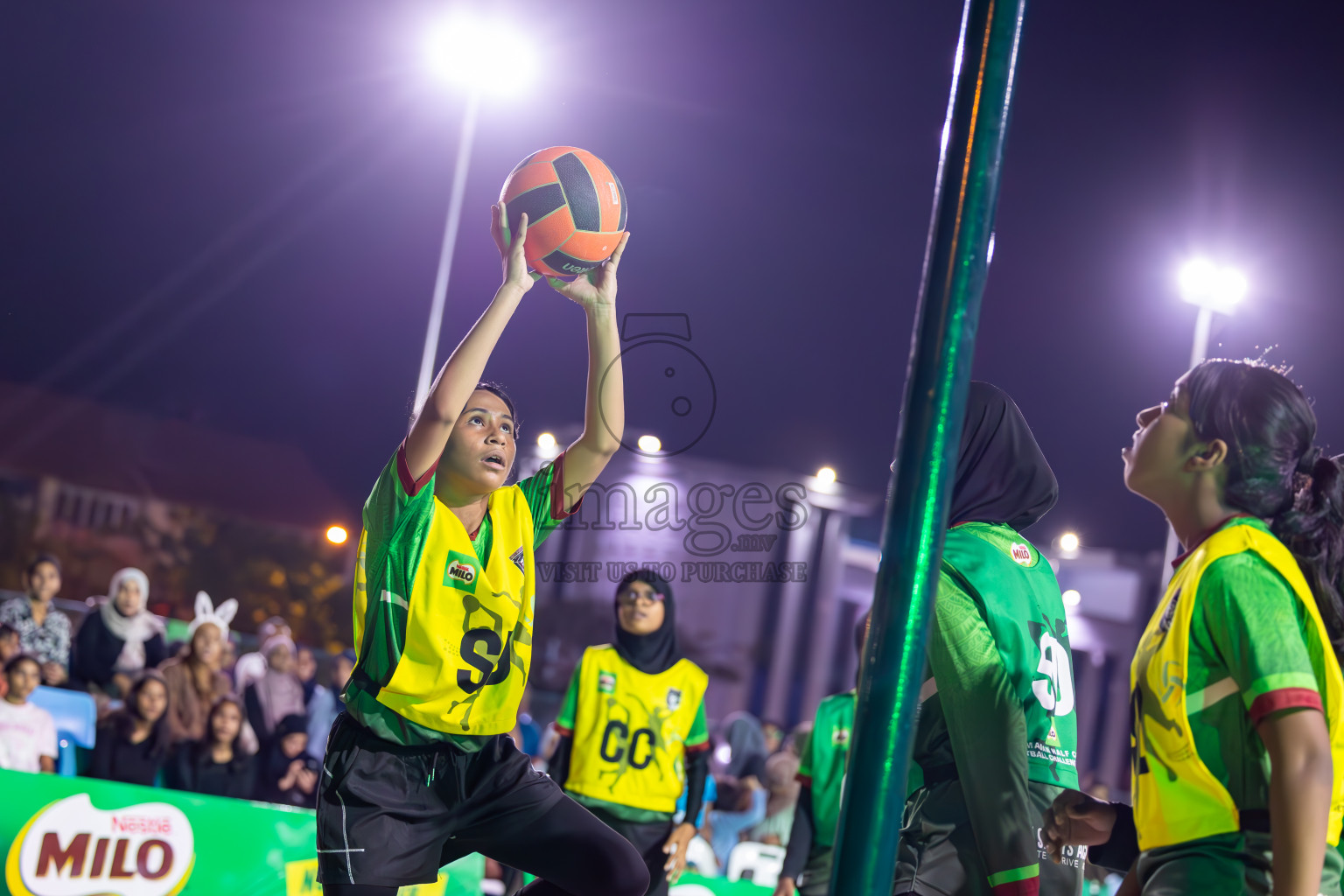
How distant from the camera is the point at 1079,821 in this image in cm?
223

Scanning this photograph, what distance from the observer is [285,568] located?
12.5m

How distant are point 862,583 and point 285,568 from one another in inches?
340

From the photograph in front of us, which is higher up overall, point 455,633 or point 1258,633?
point 1258,633

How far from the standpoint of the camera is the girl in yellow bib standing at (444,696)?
2.88 meters

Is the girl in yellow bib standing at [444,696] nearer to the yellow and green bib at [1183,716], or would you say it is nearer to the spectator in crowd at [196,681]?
the yellow and green bib at [1183,716]

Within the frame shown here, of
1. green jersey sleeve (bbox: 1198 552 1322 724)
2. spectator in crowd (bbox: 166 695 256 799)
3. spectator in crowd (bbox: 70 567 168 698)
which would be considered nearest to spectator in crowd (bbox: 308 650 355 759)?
spectator in crowd (bbox: 166 695 256 799)

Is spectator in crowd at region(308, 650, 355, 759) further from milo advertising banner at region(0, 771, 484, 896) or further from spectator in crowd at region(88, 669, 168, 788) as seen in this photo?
milo advertising banner at region(0, 771, 484, 896)

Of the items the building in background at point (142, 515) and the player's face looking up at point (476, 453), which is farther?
the building in background at point (142, 515)

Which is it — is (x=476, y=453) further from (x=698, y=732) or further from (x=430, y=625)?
(x=698, y=732)

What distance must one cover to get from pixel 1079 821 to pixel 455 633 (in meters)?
1.67

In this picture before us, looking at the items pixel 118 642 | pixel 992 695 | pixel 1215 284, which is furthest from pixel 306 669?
pixel 1215 284

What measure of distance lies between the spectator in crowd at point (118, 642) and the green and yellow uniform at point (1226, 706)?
22.1 feet

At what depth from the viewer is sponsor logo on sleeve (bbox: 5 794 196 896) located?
4512 millimetres

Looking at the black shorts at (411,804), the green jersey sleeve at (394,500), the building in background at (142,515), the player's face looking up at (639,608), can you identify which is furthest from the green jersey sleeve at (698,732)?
the building in background at (142,515)
